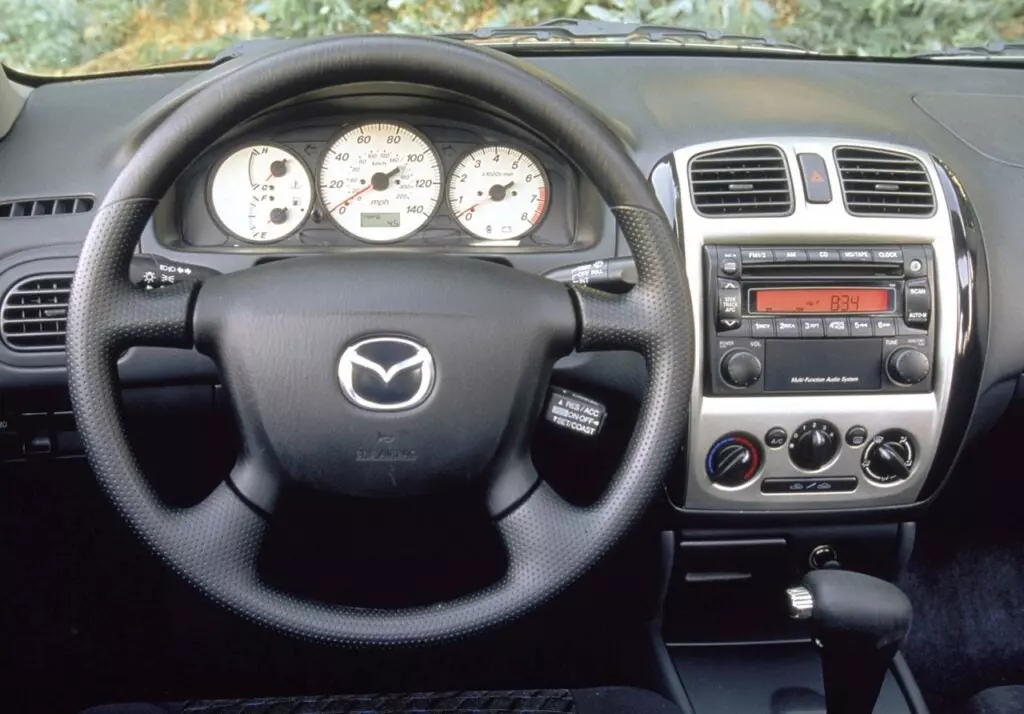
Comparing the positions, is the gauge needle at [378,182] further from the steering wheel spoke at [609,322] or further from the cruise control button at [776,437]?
the cruise control button at [776,437]

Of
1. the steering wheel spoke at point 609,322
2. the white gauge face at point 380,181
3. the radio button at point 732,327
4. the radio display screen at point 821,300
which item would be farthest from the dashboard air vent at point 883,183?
the white gauge face at point 380,181

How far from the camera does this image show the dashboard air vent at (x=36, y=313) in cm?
153

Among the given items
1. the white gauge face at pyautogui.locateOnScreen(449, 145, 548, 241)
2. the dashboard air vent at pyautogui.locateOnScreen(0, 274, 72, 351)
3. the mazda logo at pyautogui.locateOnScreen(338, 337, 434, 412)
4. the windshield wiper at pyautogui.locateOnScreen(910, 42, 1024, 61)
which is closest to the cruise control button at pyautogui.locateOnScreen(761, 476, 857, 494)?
the white gauge face at pyautogui.locateOnScreen(449, 145, 548, 241)

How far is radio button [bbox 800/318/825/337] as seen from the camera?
1.56 metres

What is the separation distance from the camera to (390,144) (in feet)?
5.21

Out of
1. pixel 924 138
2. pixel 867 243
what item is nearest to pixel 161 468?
pixel 867 243

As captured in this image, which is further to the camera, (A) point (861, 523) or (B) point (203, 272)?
(A) point (861, 523)

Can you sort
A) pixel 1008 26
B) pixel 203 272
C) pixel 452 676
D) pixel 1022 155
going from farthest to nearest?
pixel 1008 26 → pixel 452 676 → pixel 1022 155 → pixel 203 272

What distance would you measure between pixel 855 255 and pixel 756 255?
0.14m

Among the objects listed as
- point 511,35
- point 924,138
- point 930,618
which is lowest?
point 930,618

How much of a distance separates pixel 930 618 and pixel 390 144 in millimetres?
1411

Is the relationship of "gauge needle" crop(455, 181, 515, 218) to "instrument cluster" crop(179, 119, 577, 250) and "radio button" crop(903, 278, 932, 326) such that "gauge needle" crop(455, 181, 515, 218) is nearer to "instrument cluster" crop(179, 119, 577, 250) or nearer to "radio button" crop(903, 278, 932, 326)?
"instrument cluster" crop(179, 119, 577, 250)

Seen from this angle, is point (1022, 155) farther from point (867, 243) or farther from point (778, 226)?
point (778, 226)

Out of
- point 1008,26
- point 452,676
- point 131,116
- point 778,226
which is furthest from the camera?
point 1008,26
